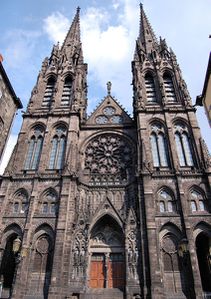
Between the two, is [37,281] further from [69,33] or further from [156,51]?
[69,33]

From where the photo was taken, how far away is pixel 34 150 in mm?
23797

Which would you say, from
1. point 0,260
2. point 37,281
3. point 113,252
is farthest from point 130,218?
point 0,260

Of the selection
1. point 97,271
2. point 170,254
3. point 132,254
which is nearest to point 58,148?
point 97,271

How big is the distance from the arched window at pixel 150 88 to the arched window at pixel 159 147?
14.0 ft

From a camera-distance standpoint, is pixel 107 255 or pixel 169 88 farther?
pixel 169 88

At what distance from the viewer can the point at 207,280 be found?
698 inches

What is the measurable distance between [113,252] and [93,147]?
1005 centimetres

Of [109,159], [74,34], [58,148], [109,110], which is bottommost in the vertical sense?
[109,159]

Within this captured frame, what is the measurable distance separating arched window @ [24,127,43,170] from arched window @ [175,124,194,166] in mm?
12475

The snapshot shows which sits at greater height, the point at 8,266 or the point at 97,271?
the point at 8,266

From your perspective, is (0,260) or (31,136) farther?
(31,136)

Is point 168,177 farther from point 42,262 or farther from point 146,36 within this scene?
point 146,36

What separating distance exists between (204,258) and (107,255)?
701 cm

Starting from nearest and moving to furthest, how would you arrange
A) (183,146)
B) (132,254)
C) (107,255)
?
1. (132,254)
2. (107,255)
3. (183,146)
